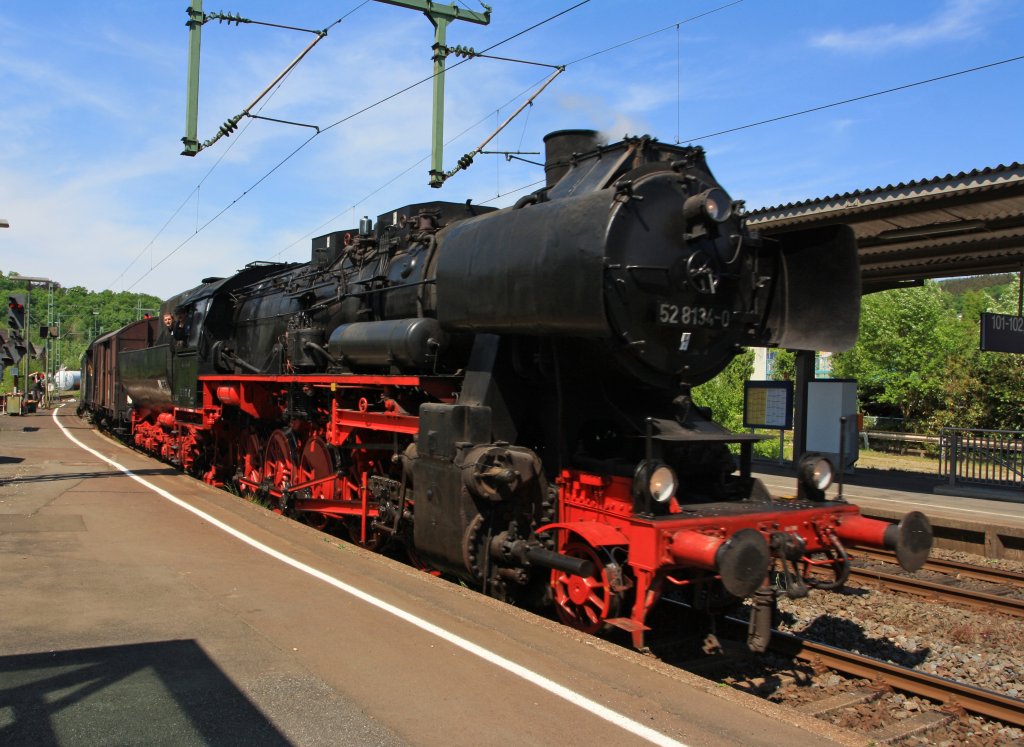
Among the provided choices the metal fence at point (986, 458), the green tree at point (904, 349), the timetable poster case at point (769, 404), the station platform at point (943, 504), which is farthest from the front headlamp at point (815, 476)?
the green tree at point (904, 349)

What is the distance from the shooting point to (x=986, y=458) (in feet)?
44.9

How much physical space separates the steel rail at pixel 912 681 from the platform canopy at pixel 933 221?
449cm

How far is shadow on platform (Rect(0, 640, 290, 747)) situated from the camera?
3.56 meters

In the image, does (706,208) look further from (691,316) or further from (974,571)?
(974,571)

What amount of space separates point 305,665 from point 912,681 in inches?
152

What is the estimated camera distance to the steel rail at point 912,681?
4.82 meters

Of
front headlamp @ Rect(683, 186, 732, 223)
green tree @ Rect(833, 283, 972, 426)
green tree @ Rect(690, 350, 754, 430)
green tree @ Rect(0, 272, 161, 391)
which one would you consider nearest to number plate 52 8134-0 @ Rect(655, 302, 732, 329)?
front headlamp @ Rect(683, 186, 732, 223)

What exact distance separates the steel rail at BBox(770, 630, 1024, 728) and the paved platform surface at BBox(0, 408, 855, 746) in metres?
1.64

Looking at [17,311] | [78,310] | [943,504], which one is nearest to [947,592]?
[943,504]

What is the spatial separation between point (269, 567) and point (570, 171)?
4.11 m

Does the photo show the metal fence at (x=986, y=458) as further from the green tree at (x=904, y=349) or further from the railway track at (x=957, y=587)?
the green tree at (x=904, y=349)

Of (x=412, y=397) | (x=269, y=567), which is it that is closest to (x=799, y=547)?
(x=412, y=397)

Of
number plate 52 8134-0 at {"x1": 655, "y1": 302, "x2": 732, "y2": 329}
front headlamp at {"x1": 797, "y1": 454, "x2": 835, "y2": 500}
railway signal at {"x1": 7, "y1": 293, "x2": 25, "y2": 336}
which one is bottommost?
front headlamp at {"x1": 797, "y1": 454, "x2": 835, "y2": 500}

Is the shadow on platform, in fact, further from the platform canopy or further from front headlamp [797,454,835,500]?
the platform canopy
